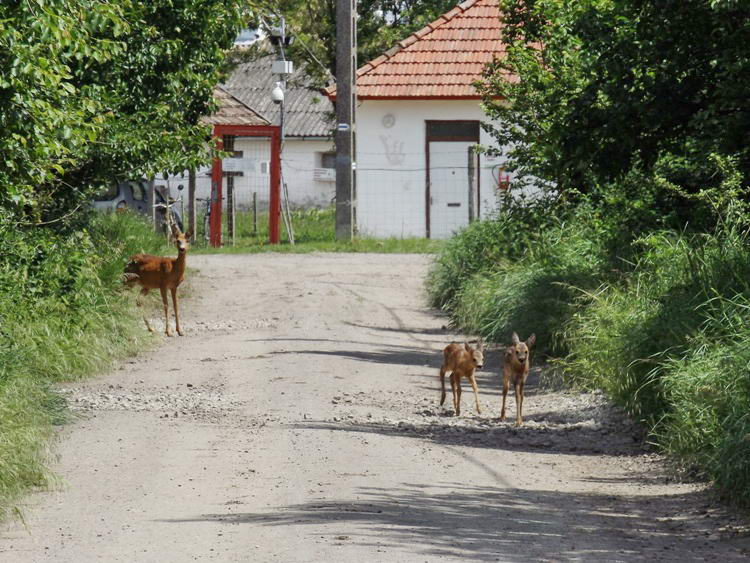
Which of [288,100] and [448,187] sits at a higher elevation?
[288,100]

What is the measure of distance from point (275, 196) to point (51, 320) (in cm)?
1714

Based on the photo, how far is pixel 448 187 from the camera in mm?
34625

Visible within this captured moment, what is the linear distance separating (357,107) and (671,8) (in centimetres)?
2190

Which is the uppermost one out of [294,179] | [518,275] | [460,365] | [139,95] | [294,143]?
[294,143]

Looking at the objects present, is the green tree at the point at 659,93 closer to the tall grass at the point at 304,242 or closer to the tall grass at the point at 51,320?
the tall grass at the point at 51,320

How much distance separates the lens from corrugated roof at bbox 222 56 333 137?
169 feet

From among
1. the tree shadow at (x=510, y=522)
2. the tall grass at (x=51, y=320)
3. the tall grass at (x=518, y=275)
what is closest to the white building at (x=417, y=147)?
the tall grass at (x=518, y=275)

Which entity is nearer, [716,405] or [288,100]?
[716,405]

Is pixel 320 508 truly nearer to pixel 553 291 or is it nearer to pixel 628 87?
pixel 628 87

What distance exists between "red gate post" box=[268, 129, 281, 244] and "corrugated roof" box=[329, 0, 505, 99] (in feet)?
8.94

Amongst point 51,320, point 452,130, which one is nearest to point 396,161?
point 452,130

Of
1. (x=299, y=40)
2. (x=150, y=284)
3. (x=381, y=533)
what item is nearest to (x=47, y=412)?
(x=381, y=533)

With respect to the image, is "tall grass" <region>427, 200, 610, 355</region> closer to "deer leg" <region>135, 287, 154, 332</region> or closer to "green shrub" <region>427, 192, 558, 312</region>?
"green shrub" <region>427, 192, 558, 312</region>

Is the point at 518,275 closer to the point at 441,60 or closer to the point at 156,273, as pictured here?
the point at 156,273
